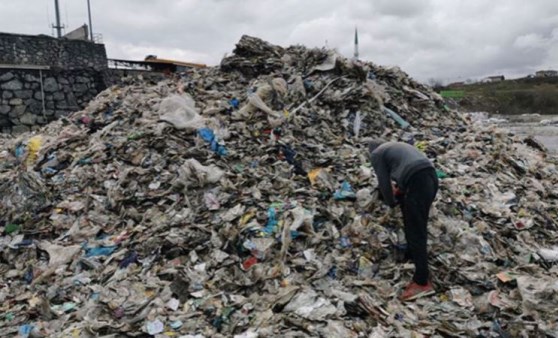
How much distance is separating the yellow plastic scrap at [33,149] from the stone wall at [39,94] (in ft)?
17.4

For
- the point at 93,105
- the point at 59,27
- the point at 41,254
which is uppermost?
the point at 59,27

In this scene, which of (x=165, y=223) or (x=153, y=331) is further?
(x=165, y=223)

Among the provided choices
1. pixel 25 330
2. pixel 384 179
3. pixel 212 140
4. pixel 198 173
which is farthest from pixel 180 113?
pixel 25 330

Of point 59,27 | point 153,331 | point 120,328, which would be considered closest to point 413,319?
point 153,331

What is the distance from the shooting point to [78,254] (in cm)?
424

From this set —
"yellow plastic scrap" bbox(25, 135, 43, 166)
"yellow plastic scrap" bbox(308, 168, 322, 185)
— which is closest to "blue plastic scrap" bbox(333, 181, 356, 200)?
"yellow plastic scrap" bbox(308, 168, 322, 185)

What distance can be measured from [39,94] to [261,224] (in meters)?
9.46

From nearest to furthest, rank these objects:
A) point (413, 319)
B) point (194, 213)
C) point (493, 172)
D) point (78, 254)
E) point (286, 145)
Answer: point (413, 319), point (78, 254), point (194, 213), point (286, 145), point (493, 172)

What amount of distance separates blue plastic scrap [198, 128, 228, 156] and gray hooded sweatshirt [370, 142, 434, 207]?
2007 mm

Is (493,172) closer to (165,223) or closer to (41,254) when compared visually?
(165,223)

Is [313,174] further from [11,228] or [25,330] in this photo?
[11,228]

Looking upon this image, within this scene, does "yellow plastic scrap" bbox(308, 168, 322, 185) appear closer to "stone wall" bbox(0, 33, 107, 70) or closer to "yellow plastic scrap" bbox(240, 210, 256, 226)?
"yellow plastic scrap" bbox(240, 210, 256, 226)

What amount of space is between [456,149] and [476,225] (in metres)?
2.44

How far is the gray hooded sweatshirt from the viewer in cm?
376
